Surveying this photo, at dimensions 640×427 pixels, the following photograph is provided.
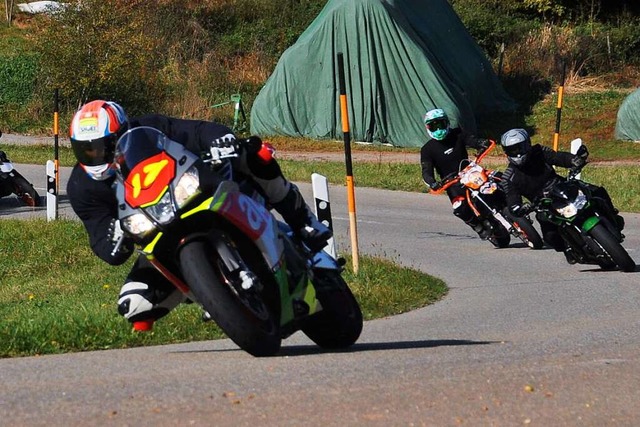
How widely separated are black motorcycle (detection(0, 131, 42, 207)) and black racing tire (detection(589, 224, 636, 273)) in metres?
10.6

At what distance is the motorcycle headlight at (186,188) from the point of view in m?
6.61

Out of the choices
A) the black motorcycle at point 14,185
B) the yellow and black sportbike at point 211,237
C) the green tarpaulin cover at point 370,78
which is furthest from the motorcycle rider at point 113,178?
the green tarpaulin cover at point 370,78

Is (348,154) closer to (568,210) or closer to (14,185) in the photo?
(568,210)

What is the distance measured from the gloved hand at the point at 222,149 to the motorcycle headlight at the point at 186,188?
1.22ft

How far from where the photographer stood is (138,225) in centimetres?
674

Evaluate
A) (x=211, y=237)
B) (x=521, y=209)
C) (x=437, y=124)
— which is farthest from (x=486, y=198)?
(x=211, y=237)

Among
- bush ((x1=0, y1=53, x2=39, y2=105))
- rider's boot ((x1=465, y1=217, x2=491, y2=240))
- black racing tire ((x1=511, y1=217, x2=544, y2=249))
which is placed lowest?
bush ((x1=0, y1=53, x2=39, y2=105))

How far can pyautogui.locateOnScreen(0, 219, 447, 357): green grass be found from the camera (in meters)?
9.04

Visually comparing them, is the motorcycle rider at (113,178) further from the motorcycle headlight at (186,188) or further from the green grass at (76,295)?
the green grass at (76,295)

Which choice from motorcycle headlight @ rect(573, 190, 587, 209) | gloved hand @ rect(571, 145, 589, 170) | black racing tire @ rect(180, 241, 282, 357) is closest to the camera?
black racing tire @ rect(180, 241, 282, 357)

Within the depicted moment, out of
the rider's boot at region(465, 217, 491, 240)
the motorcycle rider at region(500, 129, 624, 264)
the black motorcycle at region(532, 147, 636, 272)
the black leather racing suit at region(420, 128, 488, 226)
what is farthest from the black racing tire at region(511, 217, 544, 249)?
the black motorcycle at region(532, 147, 636, 272)

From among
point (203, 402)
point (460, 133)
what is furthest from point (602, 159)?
point (203, 402)


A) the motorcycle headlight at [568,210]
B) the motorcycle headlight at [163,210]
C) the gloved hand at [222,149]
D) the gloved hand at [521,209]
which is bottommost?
the gloved hand at [521,209]

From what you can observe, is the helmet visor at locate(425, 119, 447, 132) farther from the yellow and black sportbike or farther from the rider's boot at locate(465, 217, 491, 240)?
the yellow and black sportbike
